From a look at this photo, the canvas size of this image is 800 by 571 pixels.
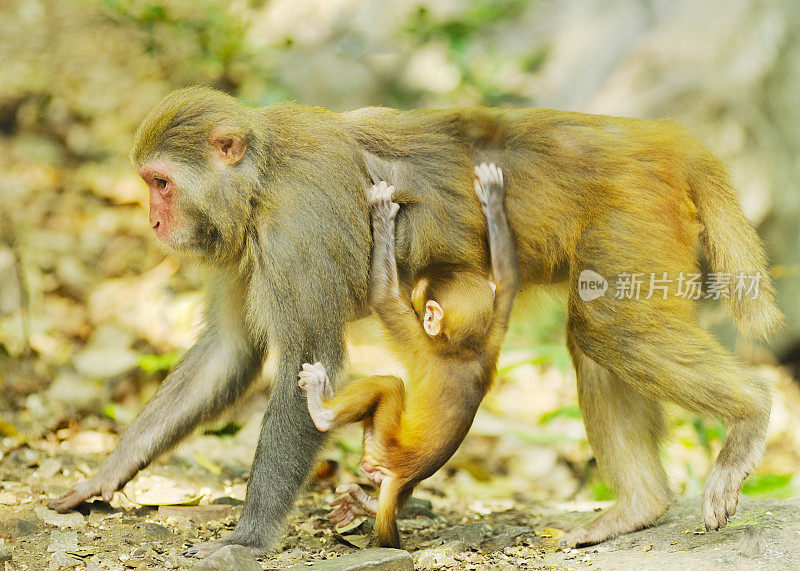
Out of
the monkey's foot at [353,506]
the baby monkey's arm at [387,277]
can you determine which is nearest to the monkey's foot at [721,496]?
the baby monkey's arm at [387,277]

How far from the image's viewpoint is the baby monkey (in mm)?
4449

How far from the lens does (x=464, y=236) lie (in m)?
4.87

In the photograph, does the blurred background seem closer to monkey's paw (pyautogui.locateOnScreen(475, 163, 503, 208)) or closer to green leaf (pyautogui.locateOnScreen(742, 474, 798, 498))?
green leaf (pyautogui.locateOnScreen(742, 474, 798, 498))

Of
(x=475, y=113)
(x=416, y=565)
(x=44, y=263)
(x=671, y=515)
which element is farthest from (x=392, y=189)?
(x=44, y=263)

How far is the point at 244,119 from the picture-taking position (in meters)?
4.70

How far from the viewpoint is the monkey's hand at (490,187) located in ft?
15.7

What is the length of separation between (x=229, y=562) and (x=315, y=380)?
38.7 inches

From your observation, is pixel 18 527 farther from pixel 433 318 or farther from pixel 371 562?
pixel 433 318

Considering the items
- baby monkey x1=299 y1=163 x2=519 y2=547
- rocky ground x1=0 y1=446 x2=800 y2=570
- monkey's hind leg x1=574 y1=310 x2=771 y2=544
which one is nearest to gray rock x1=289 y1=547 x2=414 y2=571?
rocky ground x1=0 y1=446 x2=800 y2=570

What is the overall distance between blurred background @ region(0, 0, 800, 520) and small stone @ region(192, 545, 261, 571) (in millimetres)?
2430

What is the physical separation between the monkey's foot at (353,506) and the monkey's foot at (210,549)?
26.5 inches

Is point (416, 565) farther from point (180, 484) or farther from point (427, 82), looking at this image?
point (427, 82)

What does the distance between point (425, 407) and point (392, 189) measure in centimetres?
119

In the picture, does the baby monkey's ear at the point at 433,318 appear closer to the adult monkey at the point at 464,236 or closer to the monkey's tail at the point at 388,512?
the adult monkey at the point at 464,236
